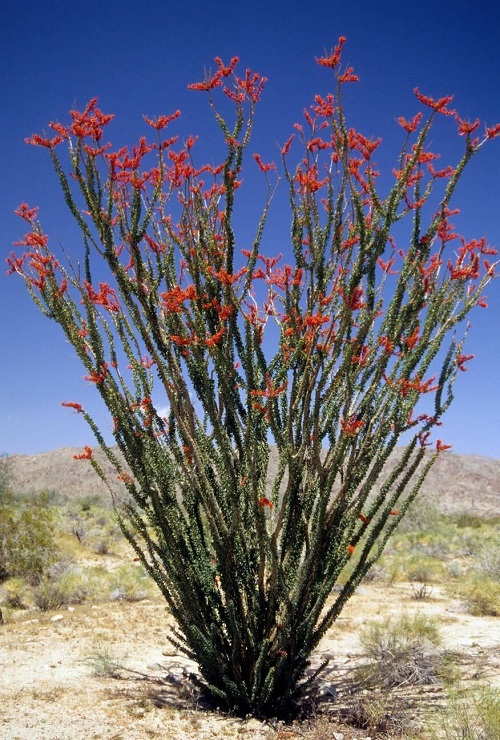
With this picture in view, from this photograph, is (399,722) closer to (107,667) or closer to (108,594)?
(107,667)

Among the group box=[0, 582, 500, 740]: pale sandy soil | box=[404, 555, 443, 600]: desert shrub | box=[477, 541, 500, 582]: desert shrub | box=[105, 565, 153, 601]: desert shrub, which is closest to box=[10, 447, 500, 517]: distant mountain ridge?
box=[404, 555, 443, 600]: desert shrub

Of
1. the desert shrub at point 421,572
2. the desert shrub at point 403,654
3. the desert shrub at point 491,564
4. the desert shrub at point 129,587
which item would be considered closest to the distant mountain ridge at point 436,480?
the desert shrub at point 421,572

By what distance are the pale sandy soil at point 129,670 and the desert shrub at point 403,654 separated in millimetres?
239

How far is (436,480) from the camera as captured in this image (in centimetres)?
4500

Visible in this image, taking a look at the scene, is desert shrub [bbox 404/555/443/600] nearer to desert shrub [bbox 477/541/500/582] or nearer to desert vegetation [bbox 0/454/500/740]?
desert vegetation [bbox 0/454/500/740]

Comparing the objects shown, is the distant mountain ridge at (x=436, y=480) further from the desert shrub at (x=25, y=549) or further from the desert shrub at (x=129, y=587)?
the desert shrub at (x=129, y=587)

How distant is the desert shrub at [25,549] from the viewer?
34.6 feet

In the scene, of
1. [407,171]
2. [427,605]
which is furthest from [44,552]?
[407,171]

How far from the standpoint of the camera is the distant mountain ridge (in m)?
40.3

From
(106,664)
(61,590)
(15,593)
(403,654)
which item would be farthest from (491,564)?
(15,593)

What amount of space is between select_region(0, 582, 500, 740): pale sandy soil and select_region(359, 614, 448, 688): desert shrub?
239mm

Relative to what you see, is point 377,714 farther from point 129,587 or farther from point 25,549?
point 25,549

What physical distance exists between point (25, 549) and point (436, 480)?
39592mm

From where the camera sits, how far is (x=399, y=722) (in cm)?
416
